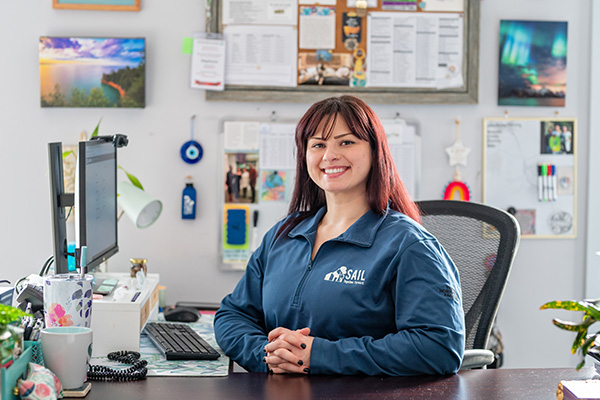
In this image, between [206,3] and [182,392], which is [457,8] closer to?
[206,3]

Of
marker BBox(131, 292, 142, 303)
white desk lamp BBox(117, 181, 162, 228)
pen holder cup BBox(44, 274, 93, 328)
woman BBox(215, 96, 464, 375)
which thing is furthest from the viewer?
white desk lamp BBox(117, 181, 162, 228)

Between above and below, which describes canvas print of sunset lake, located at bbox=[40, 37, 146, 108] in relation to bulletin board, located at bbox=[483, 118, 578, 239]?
above

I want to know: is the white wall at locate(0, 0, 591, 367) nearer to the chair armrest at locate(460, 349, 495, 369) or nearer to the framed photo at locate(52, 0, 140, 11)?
the framed photo at locate(52, 0, 140, 11)

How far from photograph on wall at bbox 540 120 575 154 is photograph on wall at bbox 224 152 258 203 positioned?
3.94 ft

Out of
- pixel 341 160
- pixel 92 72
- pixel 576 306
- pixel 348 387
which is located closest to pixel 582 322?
pixel 576 306

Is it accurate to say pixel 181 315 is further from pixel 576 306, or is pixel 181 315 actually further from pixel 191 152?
pixel 576 306

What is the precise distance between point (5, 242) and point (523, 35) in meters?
2.27

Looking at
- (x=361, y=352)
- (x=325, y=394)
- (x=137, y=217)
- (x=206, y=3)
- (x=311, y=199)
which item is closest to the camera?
(x=325, y=394)

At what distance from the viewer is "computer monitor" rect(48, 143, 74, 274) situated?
1.71m

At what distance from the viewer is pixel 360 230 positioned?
1632mm

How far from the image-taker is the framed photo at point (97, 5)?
2.64 meters

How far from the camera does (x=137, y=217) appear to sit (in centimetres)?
226

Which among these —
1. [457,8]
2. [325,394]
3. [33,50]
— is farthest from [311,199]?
[33,50]

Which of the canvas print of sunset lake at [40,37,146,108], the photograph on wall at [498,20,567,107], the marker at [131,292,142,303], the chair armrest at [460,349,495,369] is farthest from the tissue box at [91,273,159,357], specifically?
the photograph on wall at [498,20,567,107]
